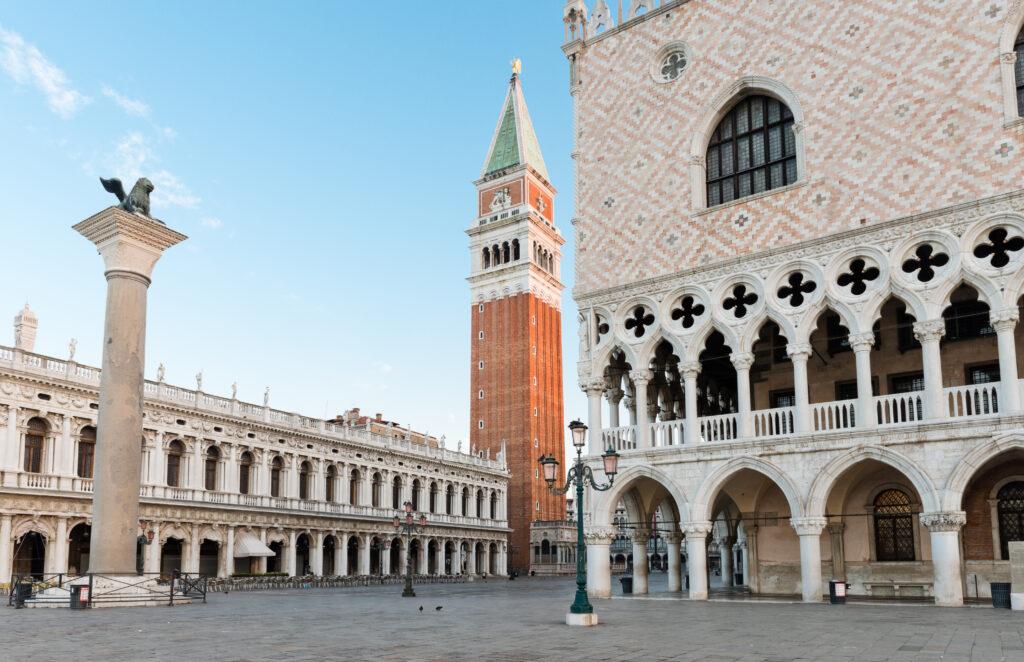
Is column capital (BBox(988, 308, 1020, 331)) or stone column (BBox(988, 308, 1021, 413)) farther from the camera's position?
column capital (BBox(988, 308, 1020, 331))

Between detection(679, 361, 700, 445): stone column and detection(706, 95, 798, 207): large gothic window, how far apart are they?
4817 millimetres

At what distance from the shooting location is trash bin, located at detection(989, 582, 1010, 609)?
716 inches

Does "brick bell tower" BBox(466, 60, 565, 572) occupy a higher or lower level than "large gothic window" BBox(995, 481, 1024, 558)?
higher

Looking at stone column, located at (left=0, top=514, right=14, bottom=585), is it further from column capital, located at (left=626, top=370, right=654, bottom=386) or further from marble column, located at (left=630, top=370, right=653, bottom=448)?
column capital, located at (left=626, top=370, right=654, bottom=386)

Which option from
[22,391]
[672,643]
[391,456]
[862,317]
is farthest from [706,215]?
[391,456]

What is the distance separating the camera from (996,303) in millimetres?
20000

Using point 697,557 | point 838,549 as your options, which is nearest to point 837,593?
point 838,549

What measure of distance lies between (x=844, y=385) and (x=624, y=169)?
874 centimetres

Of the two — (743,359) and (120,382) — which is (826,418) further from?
(120,382)

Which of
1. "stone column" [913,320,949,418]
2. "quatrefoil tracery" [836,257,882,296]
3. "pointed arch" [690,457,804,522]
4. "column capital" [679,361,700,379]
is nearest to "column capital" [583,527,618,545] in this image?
"pointed arch" [690,457,804,522]

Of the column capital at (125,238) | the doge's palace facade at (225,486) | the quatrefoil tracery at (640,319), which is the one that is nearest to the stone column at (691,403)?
the quatrefoil tracery at (640,319)

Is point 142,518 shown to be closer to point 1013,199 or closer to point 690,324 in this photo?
point 690,324

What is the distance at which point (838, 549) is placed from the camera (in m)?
23.8

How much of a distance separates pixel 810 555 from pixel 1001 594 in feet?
13.9
